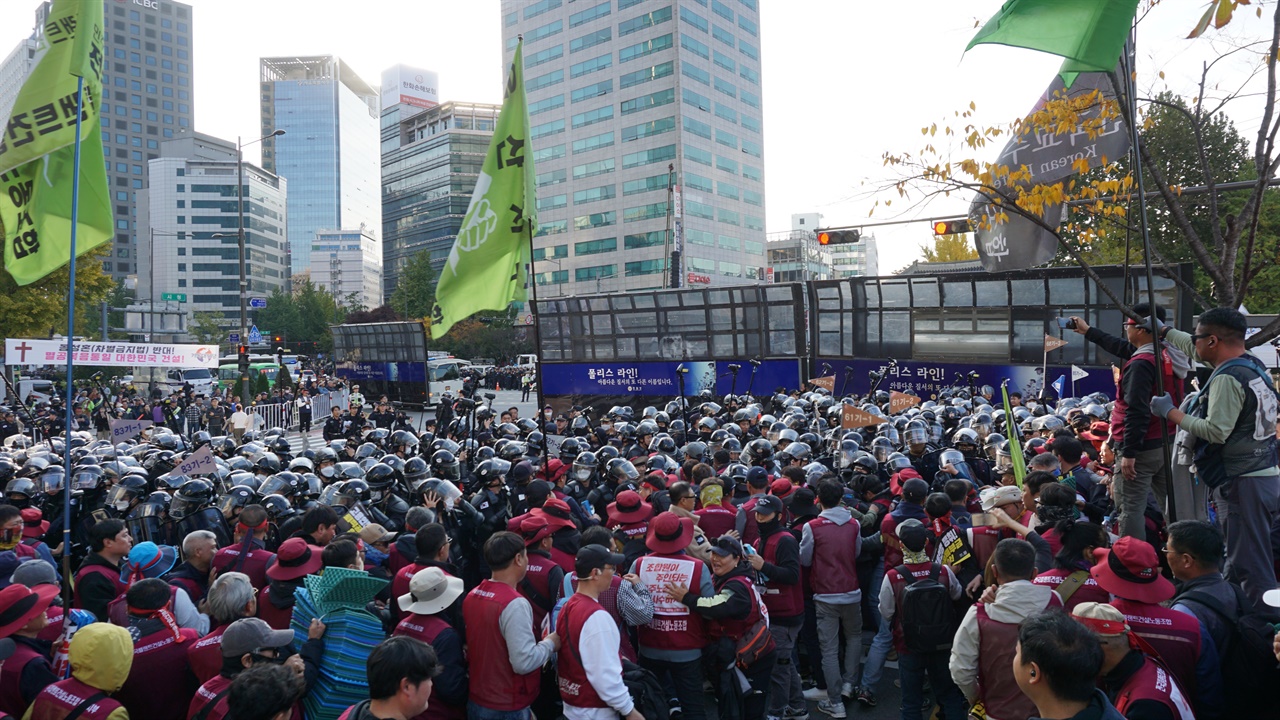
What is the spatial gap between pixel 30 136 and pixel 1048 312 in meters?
20.8

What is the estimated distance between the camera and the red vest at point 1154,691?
3365 mm

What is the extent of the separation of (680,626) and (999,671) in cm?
191

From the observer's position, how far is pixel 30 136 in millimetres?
7047

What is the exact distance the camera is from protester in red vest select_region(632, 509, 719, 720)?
16.9 feet

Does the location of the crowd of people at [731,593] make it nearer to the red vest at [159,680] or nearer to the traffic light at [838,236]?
the red vest at [159,680]

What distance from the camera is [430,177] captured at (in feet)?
374

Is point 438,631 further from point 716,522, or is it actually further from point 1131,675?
point 1131,675

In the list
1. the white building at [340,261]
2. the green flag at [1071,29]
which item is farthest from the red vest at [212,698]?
the white building at [340,261]

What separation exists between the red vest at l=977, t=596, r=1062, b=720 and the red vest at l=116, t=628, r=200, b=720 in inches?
172

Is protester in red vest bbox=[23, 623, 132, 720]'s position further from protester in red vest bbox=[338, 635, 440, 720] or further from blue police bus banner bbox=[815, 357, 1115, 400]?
blue police bus banner bbox=[815, 357, 1115, 400]

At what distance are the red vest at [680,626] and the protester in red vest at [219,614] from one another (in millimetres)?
2382

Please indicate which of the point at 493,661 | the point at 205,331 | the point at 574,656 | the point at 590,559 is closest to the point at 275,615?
the point at 493,661

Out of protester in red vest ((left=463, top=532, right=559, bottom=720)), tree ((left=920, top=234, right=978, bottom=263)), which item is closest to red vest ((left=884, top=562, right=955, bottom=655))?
protester in red vest ((left=463, top=532, right=559, bottom=720))

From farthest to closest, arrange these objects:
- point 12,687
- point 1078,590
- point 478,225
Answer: point 478,225, point 1078,590, point 12,687
